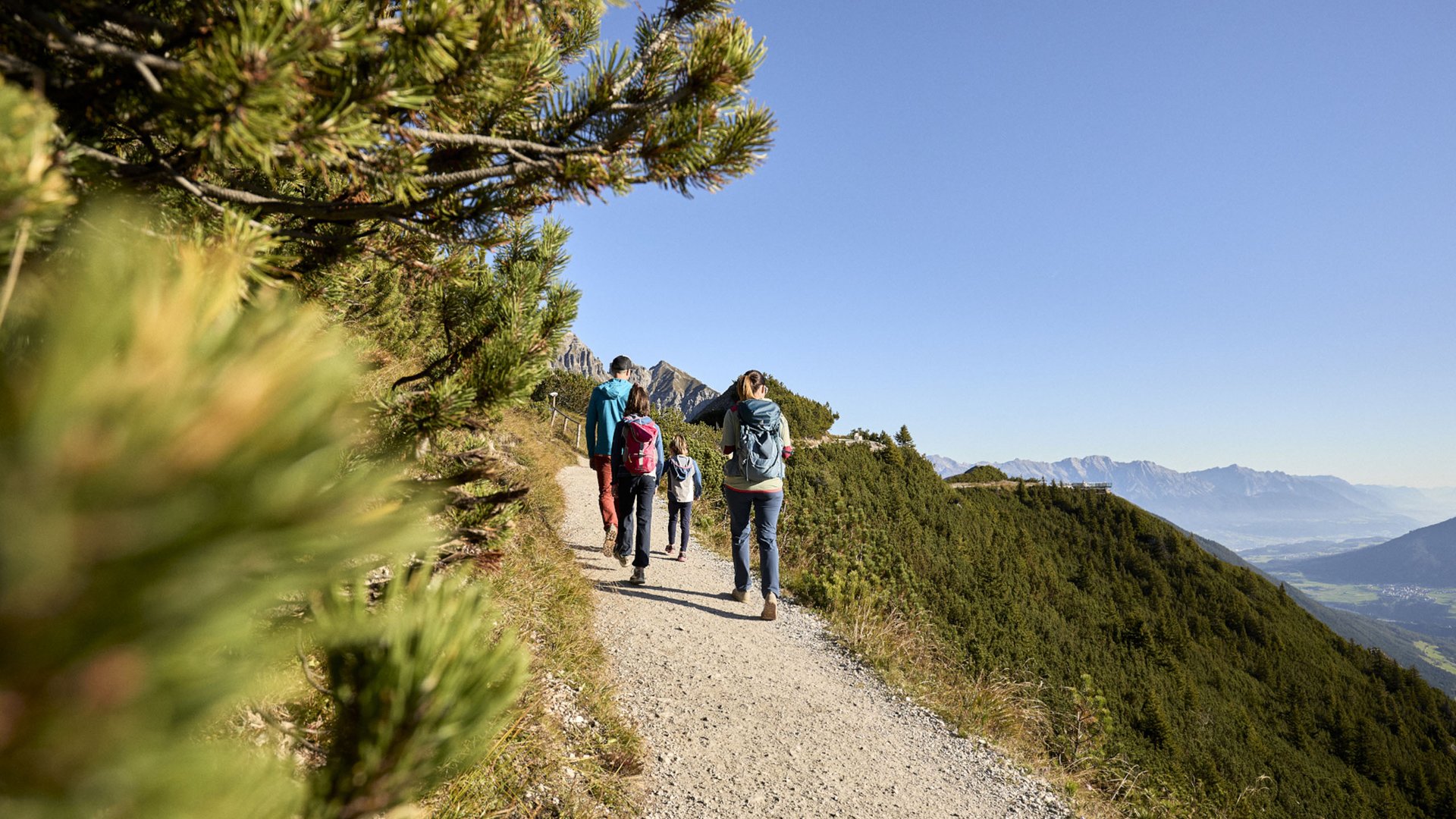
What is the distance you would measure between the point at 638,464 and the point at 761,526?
54.7 inches

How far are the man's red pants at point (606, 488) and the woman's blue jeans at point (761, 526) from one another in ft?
4.88

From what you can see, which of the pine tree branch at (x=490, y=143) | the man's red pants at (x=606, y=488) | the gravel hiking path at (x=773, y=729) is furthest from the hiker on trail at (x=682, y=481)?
the pine tree branch at (x=490, y=143)

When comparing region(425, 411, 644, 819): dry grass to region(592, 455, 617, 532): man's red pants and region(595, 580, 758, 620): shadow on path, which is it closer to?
region(595, 580, 758, 620): shadow on path

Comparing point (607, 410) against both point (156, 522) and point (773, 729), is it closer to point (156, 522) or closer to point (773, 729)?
point (773, 729)

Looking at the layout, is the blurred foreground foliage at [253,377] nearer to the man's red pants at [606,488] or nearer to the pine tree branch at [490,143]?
the pine tree branch at [490,143]

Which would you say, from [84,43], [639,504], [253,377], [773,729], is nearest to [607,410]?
[639,504]

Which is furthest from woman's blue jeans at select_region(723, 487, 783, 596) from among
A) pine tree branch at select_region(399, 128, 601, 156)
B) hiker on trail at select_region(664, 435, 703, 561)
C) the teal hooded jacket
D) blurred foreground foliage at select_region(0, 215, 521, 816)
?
blurred foreground foliage at select_region(0, 215, 521, 816)

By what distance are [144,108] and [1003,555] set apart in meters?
23.1

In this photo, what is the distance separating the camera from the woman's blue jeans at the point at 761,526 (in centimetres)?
597

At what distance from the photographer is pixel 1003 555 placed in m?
21.2

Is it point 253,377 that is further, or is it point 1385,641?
point 1385,641

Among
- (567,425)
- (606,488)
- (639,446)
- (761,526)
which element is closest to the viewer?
(761,526)

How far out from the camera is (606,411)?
6.72 metres

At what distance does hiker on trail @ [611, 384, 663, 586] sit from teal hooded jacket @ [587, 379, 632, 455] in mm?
91
